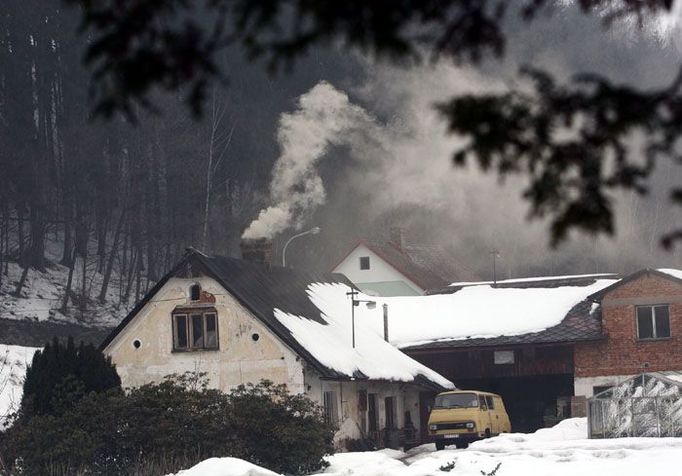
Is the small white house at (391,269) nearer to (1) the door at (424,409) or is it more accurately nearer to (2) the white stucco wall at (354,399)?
(1) the door at (424,409)

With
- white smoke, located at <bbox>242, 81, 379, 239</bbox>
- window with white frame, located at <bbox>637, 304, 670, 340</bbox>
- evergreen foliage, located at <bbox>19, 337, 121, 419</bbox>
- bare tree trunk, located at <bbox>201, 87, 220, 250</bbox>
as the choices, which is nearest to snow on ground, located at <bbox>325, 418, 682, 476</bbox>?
evergreen foliage, located at <bbox>19, 337, 121, 419</bbox>

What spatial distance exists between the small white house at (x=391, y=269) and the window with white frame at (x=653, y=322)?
2181 cm

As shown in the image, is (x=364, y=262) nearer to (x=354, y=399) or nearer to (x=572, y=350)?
(x=572, y=350)

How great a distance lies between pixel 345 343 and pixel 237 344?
4239 millimetres

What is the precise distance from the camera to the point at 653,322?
1772 inches

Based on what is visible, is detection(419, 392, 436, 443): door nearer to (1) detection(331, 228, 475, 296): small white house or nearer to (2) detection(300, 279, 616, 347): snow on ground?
(2) detection(300, 279, 616, 347): snow on ground

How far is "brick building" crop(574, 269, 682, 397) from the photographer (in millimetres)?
44594

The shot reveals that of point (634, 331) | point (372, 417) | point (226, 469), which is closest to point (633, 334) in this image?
point (634, 331)

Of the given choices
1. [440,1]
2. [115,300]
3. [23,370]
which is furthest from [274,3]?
[115,300]

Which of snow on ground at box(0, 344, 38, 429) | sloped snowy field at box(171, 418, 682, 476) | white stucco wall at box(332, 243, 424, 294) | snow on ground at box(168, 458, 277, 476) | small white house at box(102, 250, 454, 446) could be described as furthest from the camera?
white stucco wall at box(332, 243, 424, 294)

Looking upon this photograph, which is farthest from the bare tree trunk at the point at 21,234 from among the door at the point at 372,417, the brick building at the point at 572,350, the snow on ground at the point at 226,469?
the snow on ground at the point at 226,469

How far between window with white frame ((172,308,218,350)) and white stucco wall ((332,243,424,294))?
95.5 feet

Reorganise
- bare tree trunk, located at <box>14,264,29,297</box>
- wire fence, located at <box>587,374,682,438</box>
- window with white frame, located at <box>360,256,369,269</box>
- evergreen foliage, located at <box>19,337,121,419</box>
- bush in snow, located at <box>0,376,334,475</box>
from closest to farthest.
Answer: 1. bush in snow, located at <box>0,376,334,475</box>
2. evergreen foliage, located at <box>19,337,121,419</box>
3. wire fence, located at <box>587,374,682,438</box>
4. bare tree trunk, located at <box>14,264,29,297</box>
5. window with white frame, located at <box>360,256,369,269</box>

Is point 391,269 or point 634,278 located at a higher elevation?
point 391,269
